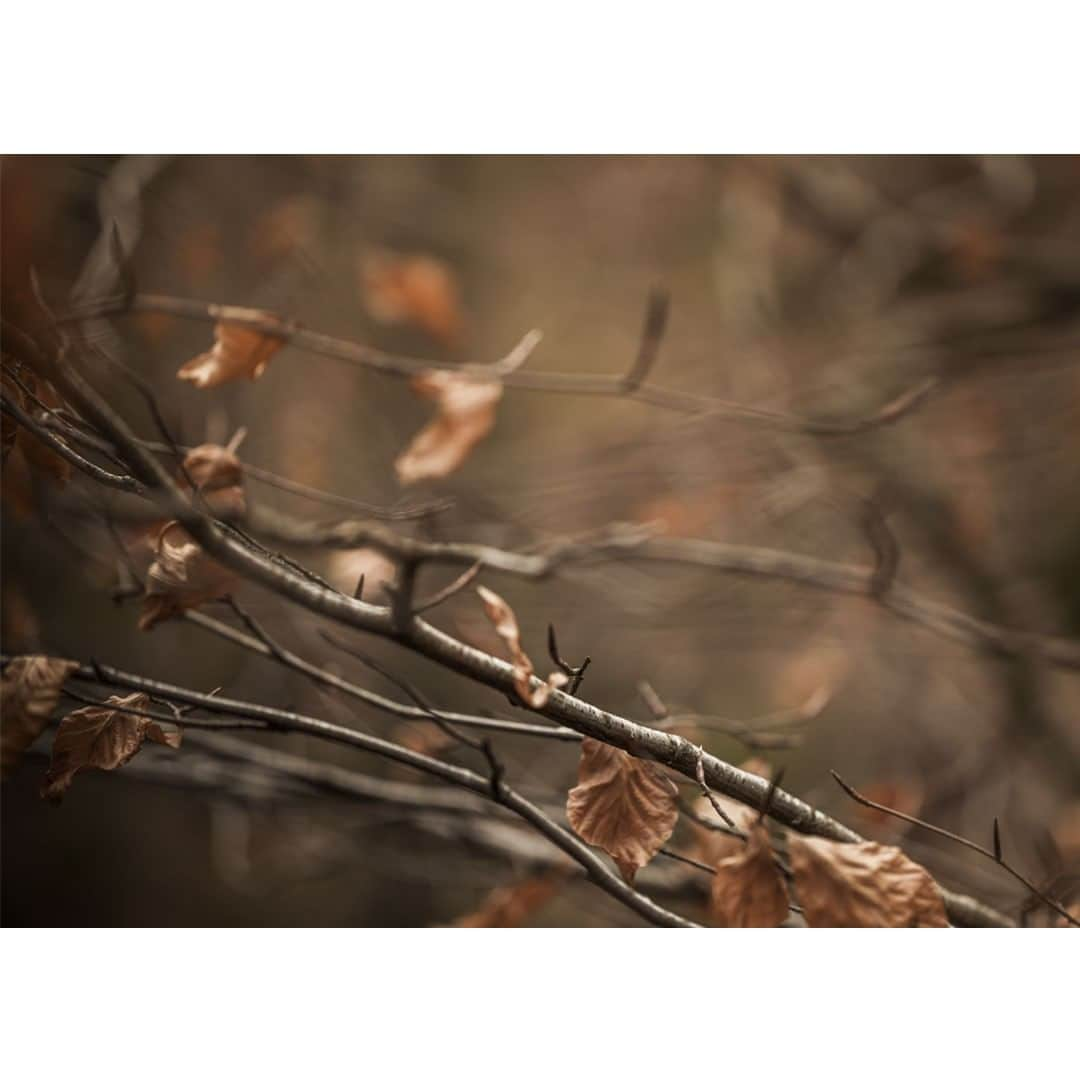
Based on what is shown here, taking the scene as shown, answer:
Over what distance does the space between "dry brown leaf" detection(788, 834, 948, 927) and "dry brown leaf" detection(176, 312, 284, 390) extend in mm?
465

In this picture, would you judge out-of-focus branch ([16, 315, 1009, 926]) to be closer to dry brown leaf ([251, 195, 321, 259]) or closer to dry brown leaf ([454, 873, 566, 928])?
dry brown leaf ([454, 873, 566, 928])

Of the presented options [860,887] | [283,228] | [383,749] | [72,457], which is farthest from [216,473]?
[283,228]

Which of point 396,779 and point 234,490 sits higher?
point 234,490

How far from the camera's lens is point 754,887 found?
44 cm

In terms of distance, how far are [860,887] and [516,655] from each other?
0.72 ft

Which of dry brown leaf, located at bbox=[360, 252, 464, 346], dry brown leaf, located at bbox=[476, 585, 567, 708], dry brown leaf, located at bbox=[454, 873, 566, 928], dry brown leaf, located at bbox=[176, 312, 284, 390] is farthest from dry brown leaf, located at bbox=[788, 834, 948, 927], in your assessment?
dry brown leaf, located at bbox=[360, 252, 464, 346]

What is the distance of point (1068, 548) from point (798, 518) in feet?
1.28

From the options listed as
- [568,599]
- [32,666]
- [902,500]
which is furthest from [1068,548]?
[32,666]

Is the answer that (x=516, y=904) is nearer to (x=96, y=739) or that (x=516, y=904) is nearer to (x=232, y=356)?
(x=96, y=739)
